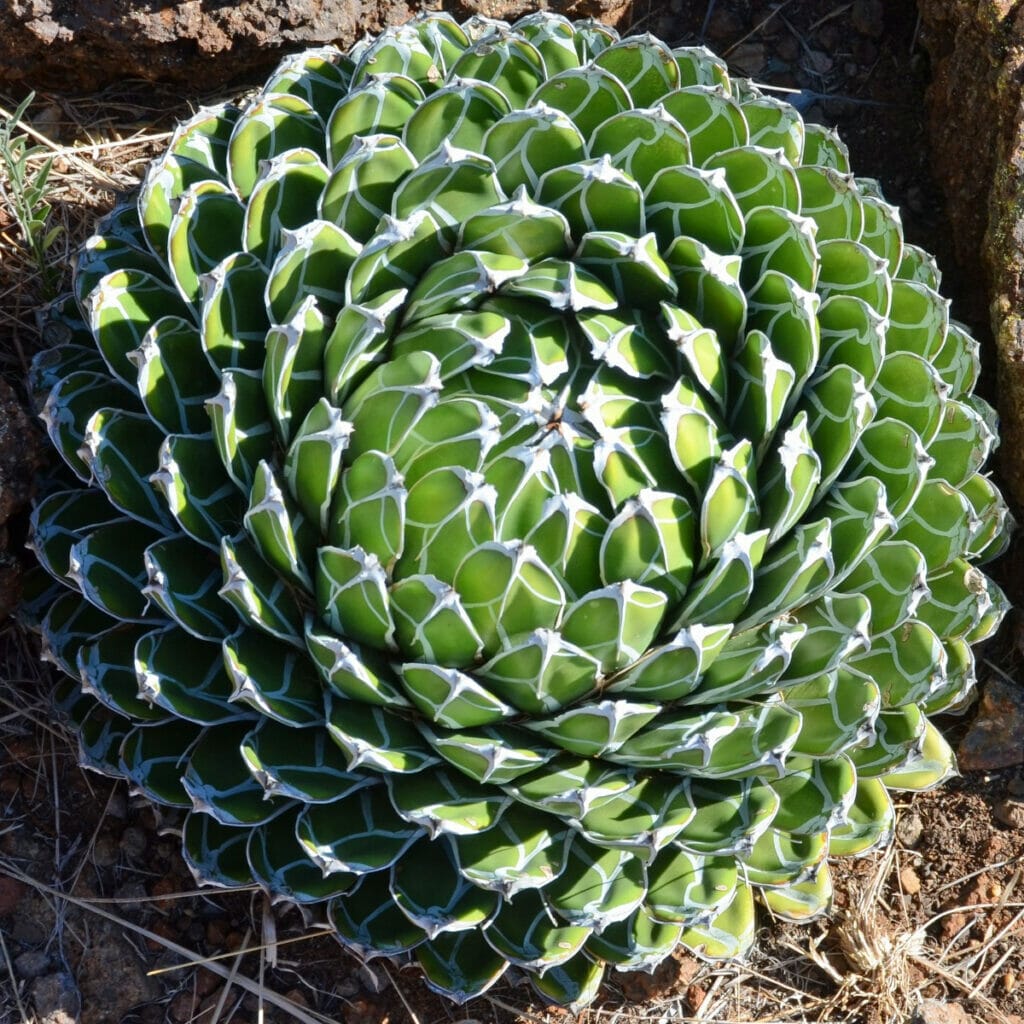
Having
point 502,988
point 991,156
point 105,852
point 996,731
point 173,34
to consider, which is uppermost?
point 991,156

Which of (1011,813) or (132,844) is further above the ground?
(1011,813)

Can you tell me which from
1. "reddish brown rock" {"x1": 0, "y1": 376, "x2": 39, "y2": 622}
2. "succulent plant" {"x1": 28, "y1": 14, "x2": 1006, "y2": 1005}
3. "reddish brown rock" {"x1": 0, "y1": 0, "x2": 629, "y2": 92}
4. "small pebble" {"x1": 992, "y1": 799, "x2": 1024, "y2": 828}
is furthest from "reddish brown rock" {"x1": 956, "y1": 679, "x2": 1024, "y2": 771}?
"reddish brown rock" {"x1": 0, "y1": 376, "x2": 39, "y2": 622}

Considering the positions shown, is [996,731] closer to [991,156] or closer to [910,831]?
[910,831]

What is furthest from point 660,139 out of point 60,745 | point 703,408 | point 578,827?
point 60,745

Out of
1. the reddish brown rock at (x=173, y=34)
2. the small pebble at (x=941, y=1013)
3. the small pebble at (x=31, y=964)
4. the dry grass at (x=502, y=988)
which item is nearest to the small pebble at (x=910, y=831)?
the dry grass at (x=502, y=988)

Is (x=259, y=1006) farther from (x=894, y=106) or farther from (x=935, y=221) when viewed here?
(x=894, y=106)

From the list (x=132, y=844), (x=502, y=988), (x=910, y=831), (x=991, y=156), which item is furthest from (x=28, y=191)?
Answer: (x=910, y=831)

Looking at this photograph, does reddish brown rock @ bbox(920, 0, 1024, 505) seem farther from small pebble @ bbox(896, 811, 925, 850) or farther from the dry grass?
the dry grass
